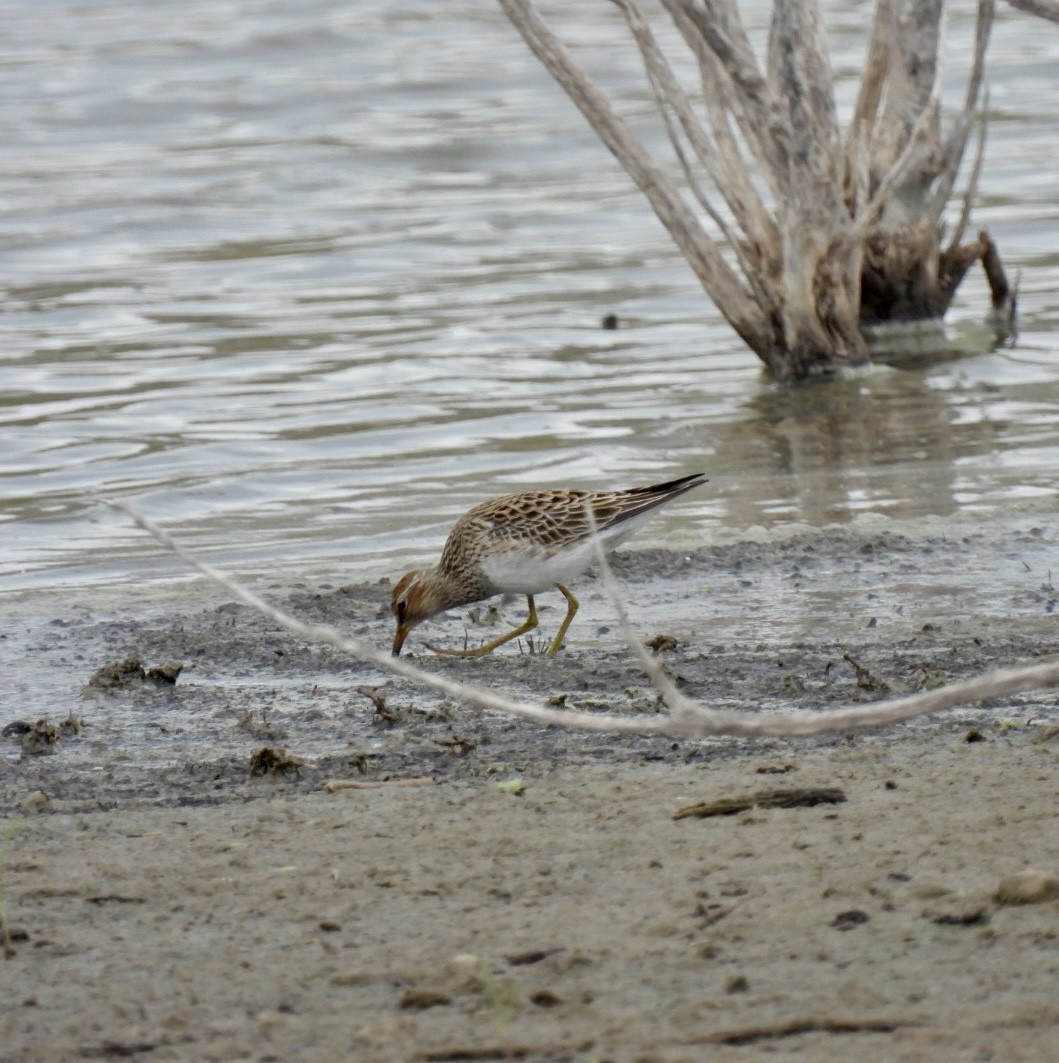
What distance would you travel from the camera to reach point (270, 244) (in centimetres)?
1755

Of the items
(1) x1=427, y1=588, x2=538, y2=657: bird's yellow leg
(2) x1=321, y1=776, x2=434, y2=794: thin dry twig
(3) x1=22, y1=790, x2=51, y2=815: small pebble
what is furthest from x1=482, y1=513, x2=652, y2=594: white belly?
(3) x1=22, y1=790, x2=51, y2=815: small pebble

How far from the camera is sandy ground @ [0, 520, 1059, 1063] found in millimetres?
3432

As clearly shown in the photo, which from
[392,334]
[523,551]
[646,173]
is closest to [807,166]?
[646,173]

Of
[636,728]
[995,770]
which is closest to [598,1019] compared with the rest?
[636,728]

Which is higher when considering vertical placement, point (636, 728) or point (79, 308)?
point (636, 728)

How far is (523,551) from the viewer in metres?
6.94

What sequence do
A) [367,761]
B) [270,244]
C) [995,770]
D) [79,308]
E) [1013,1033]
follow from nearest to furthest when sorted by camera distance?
[1013,1033] → [995,770] → [367,761] → [79,308] → [270,244]

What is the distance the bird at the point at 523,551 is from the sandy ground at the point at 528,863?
Result: 0.28 meters

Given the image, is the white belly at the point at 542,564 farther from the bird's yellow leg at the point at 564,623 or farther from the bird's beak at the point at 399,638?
the bird's beak at the point at 399,638

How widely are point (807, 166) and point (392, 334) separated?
4278 millimetres

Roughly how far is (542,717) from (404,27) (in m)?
26.8

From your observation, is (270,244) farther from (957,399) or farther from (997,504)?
(997,504)

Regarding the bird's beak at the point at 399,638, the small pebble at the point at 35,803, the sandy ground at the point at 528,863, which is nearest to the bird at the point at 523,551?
the bird's beak at the point at 399,638

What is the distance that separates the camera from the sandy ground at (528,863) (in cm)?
343
